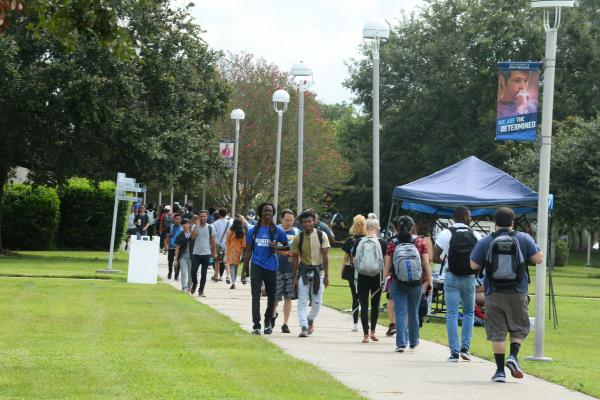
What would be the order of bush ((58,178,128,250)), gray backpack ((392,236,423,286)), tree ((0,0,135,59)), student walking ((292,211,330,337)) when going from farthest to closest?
bush ((58,178,128,250)), student walking ((292,211,330,337)), gray backpack ((392,236,423,286)), tree ((0,0,135,59))

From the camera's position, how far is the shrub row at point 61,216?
4844 cm

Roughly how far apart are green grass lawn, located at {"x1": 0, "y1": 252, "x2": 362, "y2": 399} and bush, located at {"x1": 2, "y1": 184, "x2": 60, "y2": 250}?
25295mm

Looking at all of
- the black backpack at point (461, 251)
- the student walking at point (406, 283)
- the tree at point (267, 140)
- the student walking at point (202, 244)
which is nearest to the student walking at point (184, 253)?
the student walking at point (202, 244)

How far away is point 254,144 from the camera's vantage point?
232 feet

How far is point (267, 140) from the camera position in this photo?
71.0 metres

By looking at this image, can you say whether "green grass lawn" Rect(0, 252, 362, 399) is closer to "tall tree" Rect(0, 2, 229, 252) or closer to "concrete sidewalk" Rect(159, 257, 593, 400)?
"concrete sidewalk" Rect(159, 257, 593, 400)

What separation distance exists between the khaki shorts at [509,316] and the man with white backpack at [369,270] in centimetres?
391

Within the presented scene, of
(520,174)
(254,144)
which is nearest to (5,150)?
(520,174)

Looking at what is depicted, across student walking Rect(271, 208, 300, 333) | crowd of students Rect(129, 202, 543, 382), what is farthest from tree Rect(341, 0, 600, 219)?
crowd of students Rect(129, 202, 543, 382)

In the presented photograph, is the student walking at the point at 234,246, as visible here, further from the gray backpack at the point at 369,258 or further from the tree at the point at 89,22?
the tree at the point at 89,22

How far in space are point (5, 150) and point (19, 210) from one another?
26.0 ft

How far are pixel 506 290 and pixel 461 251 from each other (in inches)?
71.1

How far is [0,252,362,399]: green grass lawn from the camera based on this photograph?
10.6 metres

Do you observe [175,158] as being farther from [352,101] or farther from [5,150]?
[352,101]
